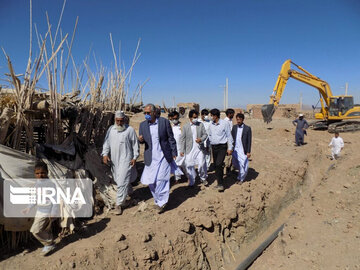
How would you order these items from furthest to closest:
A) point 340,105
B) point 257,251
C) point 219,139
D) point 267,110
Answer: point 340,105, point 267,110, point 219,139, point 257,251

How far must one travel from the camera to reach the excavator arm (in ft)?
40.6

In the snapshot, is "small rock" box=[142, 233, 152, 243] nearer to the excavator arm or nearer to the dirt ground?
the dirt ground

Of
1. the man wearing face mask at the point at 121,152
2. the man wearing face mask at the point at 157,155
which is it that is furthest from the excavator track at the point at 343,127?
the man wearing face mask at the point at 121,152

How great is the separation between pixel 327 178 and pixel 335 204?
1884mm

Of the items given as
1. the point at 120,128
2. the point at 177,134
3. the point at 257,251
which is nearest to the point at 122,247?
the point at 120,128

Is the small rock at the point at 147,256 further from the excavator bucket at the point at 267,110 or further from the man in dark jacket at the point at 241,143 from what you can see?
the excavator bucket at the point at 267,110

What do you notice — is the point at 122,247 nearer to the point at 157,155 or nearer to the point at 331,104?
the point at 157,155

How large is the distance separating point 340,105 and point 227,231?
1275 centimetres

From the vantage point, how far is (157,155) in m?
3.65

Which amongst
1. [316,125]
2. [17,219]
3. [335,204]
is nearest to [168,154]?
[17,219]

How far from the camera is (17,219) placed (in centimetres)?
271

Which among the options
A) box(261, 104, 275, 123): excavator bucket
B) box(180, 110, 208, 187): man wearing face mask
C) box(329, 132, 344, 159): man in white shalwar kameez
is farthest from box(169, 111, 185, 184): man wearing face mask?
box(261, 104, 275, 123): excavator bucket

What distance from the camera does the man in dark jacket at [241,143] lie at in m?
4.87

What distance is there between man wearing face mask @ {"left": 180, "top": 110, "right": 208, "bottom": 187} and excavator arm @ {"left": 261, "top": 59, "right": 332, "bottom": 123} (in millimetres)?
8533
